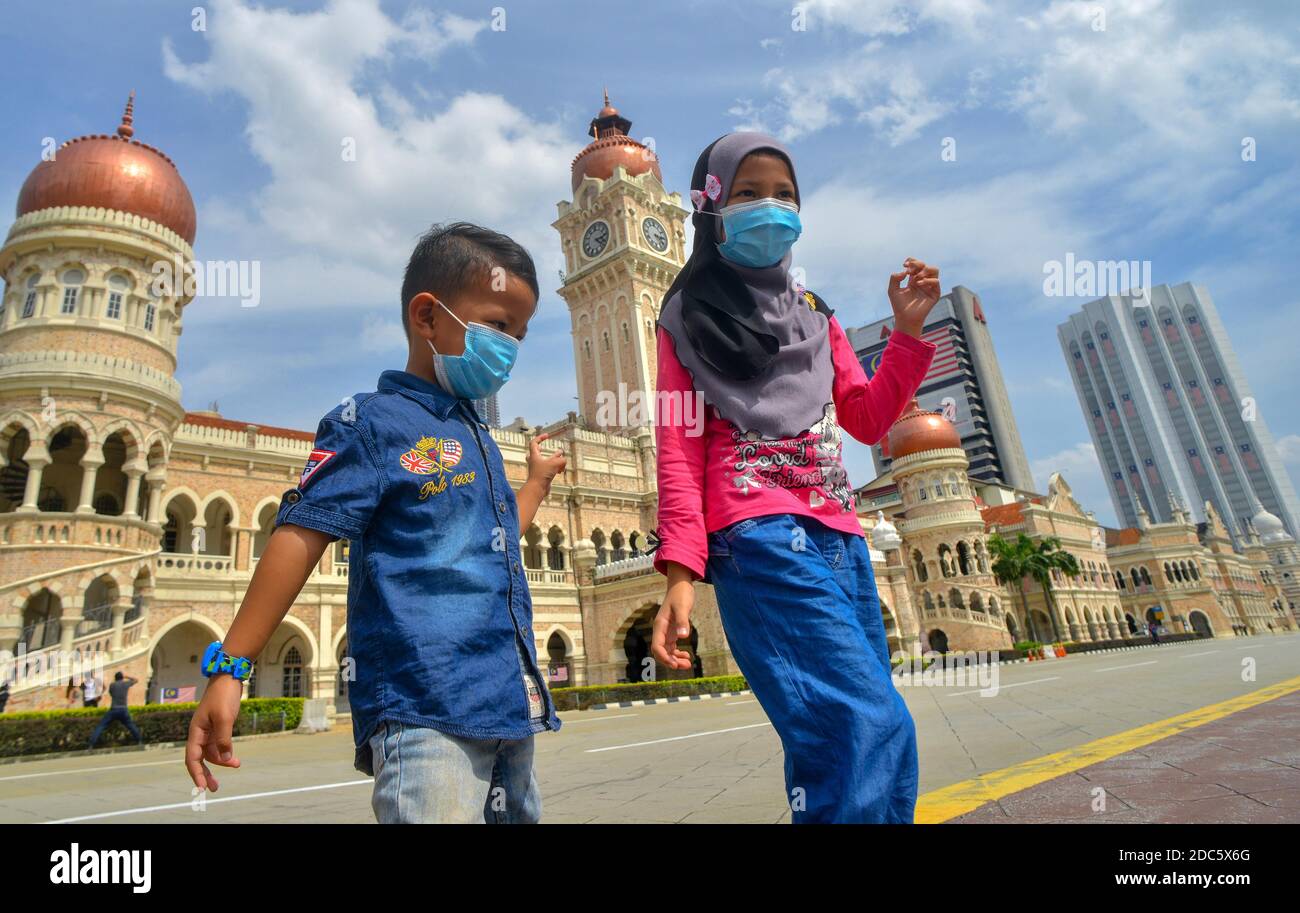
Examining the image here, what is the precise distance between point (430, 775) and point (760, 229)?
1845mm

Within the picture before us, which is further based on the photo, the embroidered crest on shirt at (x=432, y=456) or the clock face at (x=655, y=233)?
the clock face at (x=655, y=233)

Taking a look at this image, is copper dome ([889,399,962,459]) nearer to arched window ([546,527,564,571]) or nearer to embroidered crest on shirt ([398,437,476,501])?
arched window ([546,527,564,571])

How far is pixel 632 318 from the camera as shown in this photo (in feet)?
123

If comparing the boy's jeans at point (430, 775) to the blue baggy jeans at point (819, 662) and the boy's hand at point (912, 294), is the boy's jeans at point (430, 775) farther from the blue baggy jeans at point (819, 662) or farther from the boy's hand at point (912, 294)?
the boy's hand at point (912, 294)

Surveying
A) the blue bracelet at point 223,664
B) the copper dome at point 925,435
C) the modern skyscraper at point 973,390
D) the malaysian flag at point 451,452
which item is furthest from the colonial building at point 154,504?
the modern skyscraper at point 973,390

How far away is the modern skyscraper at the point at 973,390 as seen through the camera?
94.9m

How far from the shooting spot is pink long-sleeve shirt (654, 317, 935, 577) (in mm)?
2102

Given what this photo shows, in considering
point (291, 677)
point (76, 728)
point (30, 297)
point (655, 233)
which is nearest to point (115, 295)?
point (30, 297)

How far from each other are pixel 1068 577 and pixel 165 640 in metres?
45.6

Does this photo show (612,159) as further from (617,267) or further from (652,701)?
(652,701)

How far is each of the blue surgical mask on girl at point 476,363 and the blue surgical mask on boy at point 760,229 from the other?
2.69ft
